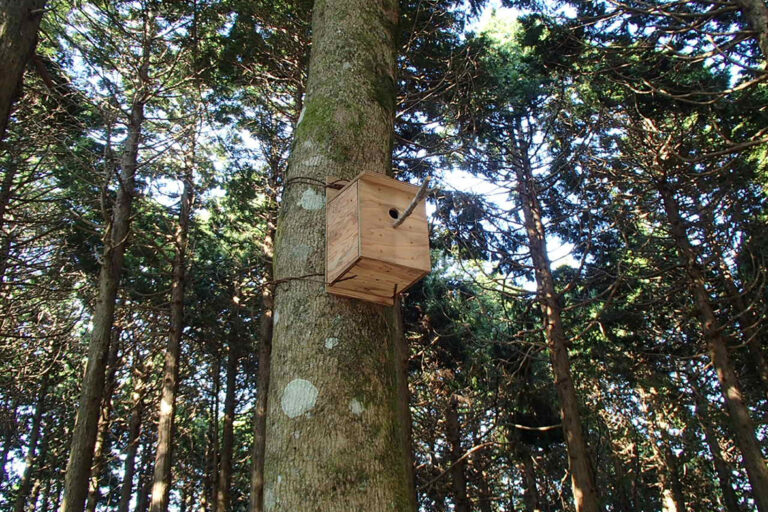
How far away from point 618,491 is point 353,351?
51.1 feet

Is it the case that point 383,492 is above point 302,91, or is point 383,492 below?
below

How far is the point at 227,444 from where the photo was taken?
13.2 meters

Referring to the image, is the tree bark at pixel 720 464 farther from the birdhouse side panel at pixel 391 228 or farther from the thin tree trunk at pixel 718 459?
the birdhouse side panel at pixel 391 228

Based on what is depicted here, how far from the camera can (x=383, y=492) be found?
1717 millimetres

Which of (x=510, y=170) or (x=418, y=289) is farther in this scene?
(x=418, y=289)

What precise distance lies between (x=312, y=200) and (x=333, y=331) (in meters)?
0.65

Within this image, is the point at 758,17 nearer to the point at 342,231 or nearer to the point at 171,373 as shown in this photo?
the point at 342,231

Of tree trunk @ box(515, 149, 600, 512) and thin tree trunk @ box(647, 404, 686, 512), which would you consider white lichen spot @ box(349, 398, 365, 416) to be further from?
thin tree trunk @ box(647, 404, 686, 512)

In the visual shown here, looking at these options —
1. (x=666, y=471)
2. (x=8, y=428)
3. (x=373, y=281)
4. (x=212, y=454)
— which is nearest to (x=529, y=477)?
(x=666, y=471)

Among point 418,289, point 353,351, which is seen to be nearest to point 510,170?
point 418,289

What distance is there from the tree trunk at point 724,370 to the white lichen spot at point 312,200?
27.7ft

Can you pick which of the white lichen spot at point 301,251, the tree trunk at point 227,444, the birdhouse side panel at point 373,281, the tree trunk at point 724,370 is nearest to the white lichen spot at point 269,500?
the birdhouse side panel at point 373,281

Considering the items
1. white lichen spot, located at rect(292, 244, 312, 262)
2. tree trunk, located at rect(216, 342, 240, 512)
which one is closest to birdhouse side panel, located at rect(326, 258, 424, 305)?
white lichen spot, located at rect(292, 244, 312, 262)

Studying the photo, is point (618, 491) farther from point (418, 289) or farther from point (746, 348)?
point (418, 289)
